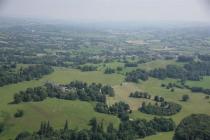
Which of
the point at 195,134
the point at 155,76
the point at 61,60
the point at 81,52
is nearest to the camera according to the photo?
the point at 195,134

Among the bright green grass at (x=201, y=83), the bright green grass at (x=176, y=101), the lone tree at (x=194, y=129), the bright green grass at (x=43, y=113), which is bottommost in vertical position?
the bright green grass at (x=201, y=83)

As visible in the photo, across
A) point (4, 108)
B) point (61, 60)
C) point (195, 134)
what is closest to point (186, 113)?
point (195, 134)

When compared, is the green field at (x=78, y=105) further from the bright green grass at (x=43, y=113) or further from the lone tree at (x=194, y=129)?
the lone tree at (x=194, y=129)

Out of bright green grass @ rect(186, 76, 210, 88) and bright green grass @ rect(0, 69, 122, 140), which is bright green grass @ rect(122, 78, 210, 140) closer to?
bright green grass @ rect(186, 76, 210, 88)

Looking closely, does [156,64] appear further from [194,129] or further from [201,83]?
[194,129]

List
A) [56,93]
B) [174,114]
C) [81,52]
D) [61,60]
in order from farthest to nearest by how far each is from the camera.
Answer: [81,52] < [61,60] < [56,93] < [174,114]

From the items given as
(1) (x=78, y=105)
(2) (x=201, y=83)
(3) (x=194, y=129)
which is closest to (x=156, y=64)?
(2) (x=201, y=83)

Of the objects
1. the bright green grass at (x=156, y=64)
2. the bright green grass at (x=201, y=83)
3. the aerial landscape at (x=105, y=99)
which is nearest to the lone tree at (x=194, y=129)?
the aerial landscape at (x=105, y=99)

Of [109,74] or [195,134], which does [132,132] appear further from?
[109,74]
